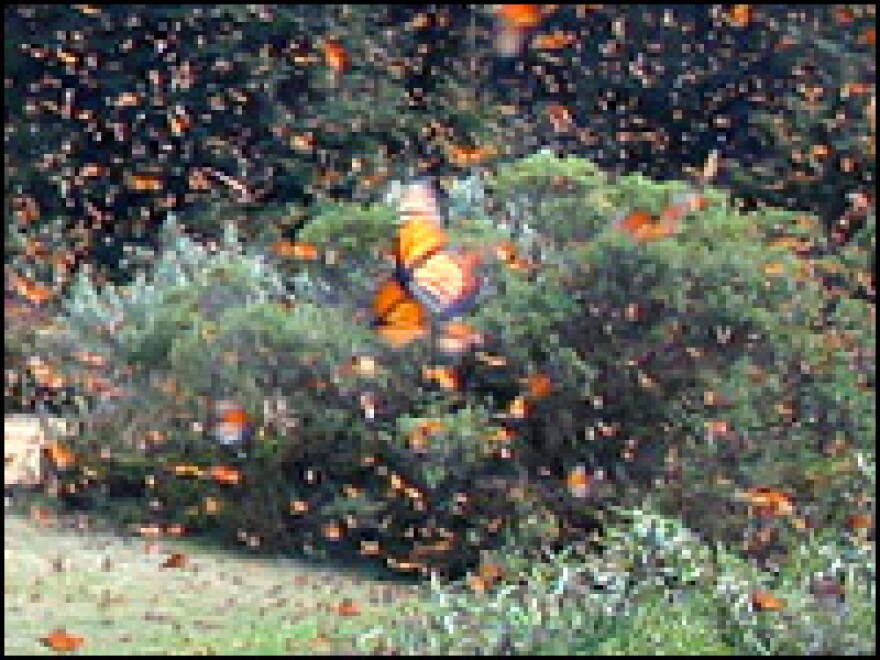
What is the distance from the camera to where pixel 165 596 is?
5.55 metres

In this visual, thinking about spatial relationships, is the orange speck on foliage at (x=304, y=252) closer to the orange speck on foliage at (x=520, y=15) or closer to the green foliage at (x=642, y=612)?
the green foliage at (x=642, y=612)

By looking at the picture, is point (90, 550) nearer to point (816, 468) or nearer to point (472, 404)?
point (472, 404)

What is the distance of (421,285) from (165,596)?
1.71m

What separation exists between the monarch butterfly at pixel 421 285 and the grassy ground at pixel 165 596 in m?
0.90

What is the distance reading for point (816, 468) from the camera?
20.9 ft

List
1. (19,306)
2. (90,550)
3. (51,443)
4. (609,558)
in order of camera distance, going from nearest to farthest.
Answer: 1. (609,558)
2. (90,550)
3. (51,443)
4. (19,306)

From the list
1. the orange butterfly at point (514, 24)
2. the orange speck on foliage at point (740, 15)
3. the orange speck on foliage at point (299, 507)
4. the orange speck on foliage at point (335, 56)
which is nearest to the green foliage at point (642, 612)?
the orange speck on foliage at point (299, 507)

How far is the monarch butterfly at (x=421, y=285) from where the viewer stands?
655cm

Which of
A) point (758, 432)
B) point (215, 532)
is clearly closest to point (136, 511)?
point (215, 532)

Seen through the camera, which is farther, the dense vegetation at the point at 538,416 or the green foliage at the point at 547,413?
the green foliage at the point at 547,413

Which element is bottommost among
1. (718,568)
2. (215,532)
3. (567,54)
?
(215,532)

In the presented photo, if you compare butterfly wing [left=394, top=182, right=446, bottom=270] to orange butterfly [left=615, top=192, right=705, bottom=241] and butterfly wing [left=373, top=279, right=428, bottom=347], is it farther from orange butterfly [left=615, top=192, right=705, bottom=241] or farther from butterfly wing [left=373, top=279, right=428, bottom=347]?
orange butterfly [left=615, top=192, right=705, bottom=241]

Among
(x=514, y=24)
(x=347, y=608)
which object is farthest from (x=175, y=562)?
(x=514, y=24)

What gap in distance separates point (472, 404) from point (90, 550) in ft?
4.40
